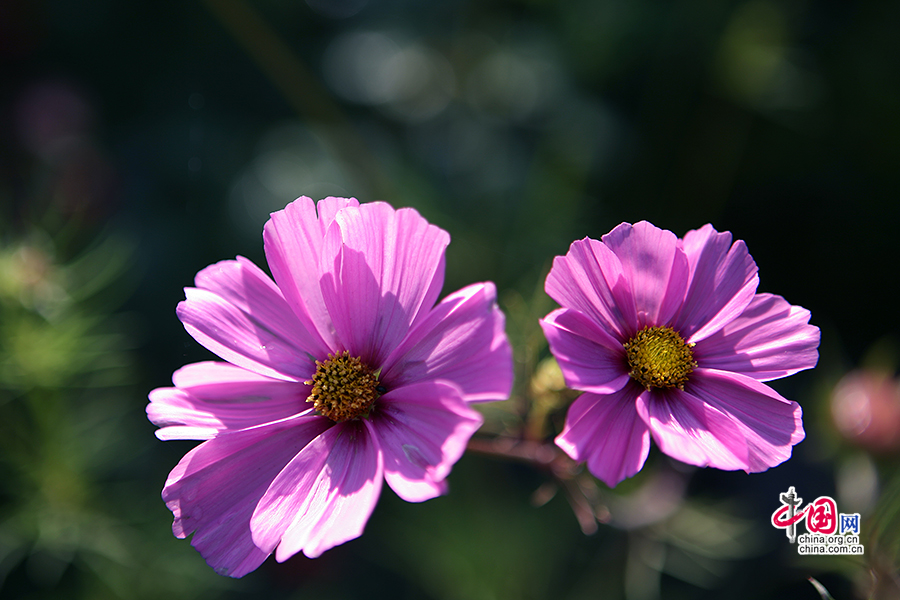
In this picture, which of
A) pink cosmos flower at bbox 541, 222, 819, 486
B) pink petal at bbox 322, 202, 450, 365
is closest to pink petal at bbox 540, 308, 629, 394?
pink cosmos flower at bbox 541, 222, 819, 486

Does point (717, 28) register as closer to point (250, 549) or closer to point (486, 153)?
point (486, 153)

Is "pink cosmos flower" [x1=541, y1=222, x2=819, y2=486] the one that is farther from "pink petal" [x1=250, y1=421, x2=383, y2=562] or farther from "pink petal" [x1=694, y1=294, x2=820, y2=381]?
"pink petal" [x1=250, y1=421, x2=383, y2=562]

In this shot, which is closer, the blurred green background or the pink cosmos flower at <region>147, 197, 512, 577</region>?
the pink cosmos flower at <region>147, 197, 512, 577</region>

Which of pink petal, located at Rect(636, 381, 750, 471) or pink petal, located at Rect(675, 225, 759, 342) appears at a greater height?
pink petal, located at Rect(675, 225, 759, 342)

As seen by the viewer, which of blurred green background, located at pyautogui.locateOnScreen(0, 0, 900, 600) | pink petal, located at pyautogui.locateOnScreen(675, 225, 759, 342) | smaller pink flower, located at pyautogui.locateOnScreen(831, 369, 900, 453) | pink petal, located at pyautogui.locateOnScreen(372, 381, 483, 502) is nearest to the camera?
pink petal, located at pyautogui.locateOnScreen(372, 381, 483, 502)

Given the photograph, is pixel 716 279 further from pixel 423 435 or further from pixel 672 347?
pixel 423 435

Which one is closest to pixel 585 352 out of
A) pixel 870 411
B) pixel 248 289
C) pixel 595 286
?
pixel 595 286

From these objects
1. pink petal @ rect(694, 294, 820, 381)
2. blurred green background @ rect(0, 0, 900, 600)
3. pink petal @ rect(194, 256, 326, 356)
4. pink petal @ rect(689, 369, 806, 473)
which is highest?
pink petal @ rect(694, 294, 820, 381)
